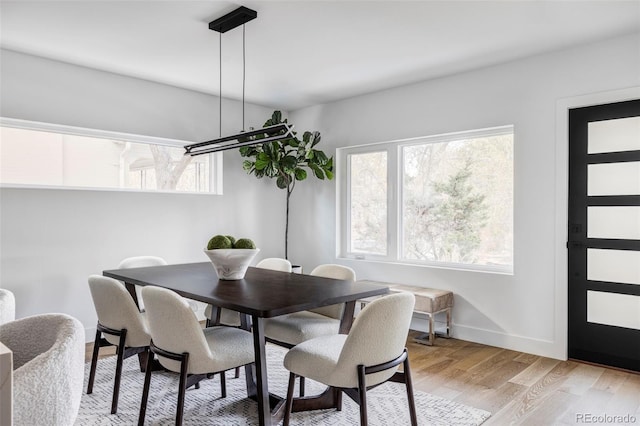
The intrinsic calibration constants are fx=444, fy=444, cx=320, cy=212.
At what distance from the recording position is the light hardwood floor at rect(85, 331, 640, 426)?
2664 mm

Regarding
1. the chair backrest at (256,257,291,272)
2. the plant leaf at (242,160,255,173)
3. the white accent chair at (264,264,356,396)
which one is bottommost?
the white accent chair at (264,264,356,396)

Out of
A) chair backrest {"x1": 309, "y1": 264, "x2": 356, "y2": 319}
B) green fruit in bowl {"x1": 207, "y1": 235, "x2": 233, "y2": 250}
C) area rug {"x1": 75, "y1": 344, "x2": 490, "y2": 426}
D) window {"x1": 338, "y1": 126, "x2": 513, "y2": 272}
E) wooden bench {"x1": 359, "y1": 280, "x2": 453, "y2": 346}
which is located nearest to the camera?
area rug {"x1": 75, "y1": 344, "x2": 490, "y2": 426}

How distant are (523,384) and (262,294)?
6.73ft

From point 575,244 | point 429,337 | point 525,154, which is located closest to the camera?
point 575,244

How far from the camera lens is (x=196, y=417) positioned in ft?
8.47

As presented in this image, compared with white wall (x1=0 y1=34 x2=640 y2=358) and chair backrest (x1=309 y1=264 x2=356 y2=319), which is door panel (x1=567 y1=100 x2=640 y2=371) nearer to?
white wall (x1=0 y1=34 x2=640 y2=358)

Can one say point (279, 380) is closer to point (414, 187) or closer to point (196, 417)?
point (196, 417)

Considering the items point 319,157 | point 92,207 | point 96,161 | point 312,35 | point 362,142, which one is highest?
point 312,35

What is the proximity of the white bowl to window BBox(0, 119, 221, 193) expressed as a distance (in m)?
2.16

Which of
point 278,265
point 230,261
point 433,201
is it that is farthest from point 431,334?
point 230,261

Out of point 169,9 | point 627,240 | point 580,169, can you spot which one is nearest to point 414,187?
point 580,169

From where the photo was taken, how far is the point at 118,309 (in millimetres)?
2596

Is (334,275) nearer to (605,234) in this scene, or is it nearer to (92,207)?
(605,234)

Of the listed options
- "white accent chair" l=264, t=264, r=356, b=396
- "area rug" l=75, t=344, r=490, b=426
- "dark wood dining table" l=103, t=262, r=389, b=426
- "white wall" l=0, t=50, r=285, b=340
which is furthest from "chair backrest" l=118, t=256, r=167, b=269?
"white accent chair" l=264, t=264, r=356, b=396
